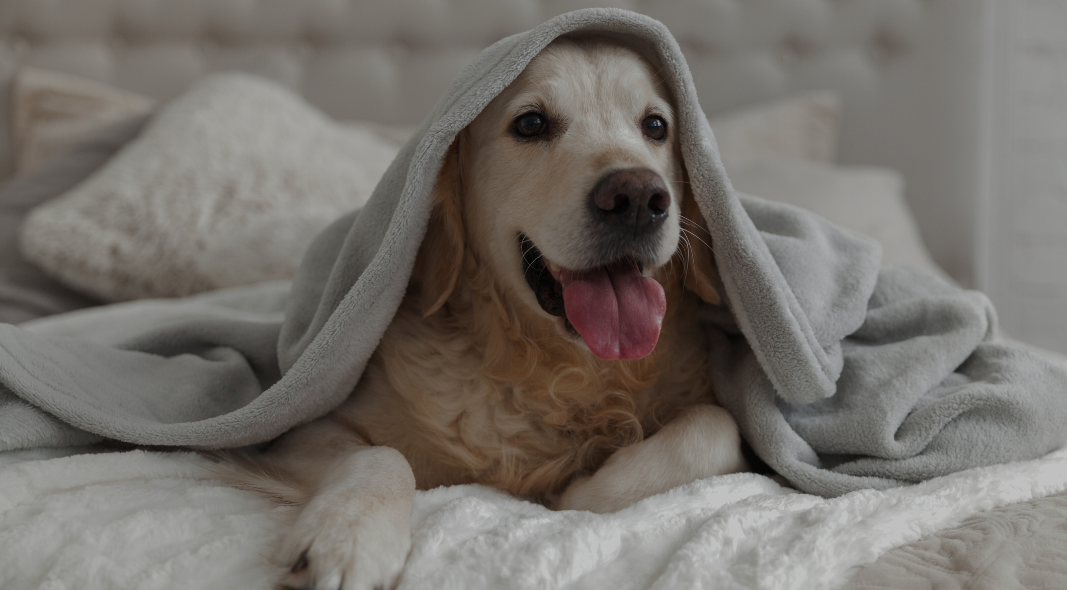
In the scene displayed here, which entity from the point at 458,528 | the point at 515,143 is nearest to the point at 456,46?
the point at 515,143

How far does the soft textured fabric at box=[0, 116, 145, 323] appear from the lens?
7.29 feet

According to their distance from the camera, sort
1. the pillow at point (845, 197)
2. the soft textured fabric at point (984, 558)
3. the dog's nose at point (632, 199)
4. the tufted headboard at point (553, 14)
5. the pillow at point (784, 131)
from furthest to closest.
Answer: the tufted headboard at point (553, 14) → the pillow at point (784, 131) → the pillow at point (845, 197) → the dog's nose at point (632, 199) → the soft textured fabric at point (984, 558)

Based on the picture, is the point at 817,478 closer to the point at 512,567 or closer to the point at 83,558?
the point at 512,567

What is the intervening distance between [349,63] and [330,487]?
284 centimetres

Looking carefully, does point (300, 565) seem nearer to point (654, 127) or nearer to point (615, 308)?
point (615, 308)

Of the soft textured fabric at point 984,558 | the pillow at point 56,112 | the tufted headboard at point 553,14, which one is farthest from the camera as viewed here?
the tufted headboard at point 553,14

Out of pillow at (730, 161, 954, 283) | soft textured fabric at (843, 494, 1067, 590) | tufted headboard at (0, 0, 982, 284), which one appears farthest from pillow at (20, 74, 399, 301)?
soft textured fabric at (843, 494, 1067, 590)

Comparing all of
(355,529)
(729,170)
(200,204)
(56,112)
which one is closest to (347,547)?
(355,529)

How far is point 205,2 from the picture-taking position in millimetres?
3297

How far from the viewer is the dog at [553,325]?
44.8 inches

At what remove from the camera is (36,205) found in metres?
2.42

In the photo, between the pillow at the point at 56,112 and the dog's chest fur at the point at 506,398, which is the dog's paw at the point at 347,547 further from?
the pillow at the point at 56,112

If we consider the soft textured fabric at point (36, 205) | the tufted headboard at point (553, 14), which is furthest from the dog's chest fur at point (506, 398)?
the tufted headboard at point (553, 14)

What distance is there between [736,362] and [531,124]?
0.63 m
